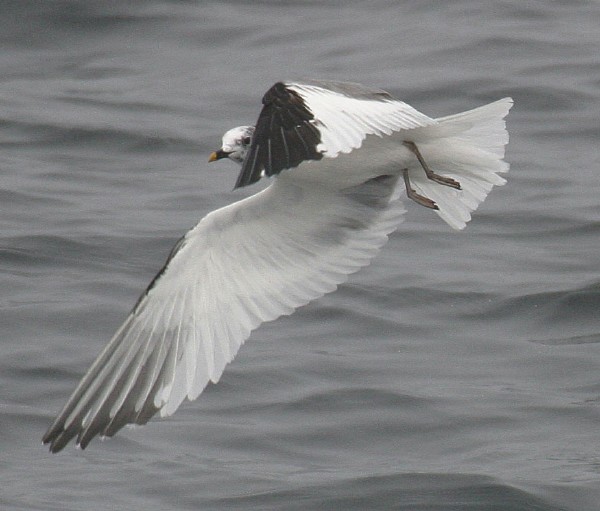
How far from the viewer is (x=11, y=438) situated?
27.5ft

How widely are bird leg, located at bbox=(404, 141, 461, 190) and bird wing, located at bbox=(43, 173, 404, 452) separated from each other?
47 centimetres

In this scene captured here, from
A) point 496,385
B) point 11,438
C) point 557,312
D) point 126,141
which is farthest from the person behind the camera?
point 126,141

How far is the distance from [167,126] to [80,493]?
566cm

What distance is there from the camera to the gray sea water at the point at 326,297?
809 cm

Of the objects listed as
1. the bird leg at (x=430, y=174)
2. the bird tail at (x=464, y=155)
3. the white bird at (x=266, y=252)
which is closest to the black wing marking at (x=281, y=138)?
the white bird at (x=266, y=252)

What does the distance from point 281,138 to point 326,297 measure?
482 cm

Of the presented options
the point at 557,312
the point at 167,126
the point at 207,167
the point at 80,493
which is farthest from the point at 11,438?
the point at 167,126

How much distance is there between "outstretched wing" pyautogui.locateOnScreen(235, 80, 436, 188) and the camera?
526cm

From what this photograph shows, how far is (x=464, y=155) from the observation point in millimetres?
6871

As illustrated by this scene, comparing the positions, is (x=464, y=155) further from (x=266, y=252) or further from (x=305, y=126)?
(x=305, y=126)

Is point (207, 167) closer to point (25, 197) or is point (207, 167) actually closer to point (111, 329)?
point (25, 197)

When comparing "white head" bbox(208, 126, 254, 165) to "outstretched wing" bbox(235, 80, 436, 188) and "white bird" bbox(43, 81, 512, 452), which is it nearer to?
"white bird" bbox(43, 81, 512, 452)

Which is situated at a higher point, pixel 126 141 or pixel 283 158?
pixel 283 158

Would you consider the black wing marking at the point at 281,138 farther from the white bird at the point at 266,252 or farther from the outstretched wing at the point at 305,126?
the white bird at the point at 266,252
